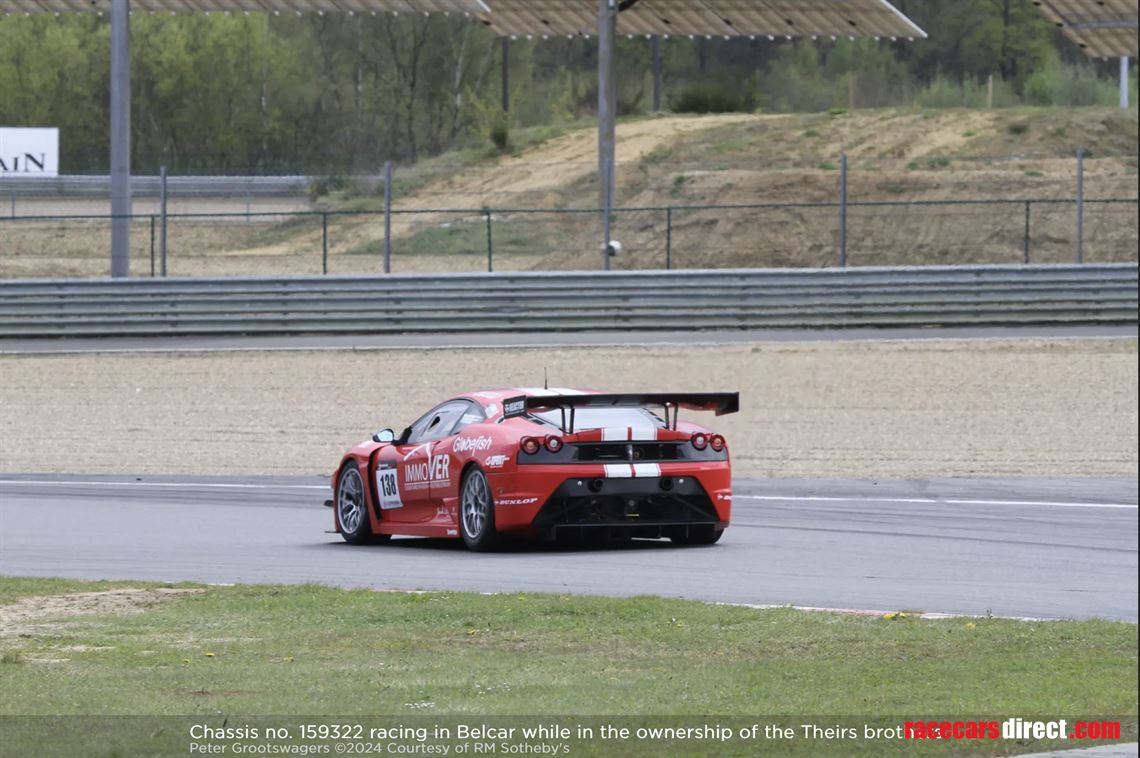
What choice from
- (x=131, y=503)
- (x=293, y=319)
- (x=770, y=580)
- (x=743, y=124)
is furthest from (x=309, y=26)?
(x=770, y=580)

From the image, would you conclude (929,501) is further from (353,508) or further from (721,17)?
(721,17)

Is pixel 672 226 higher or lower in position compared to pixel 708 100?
lower

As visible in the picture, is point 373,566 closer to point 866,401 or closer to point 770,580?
point 770,580

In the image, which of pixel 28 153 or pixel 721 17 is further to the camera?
pixel 721 17

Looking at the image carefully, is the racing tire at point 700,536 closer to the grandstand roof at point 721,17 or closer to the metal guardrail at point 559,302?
the metal guardrail at point 559,302

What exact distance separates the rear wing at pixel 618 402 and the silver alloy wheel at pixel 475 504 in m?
0.54

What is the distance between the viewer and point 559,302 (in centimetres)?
2880

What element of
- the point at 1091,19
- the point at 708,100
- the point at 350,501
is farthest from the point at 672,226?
the point at 350,501

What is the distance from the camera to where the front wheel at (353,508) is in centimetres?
1459

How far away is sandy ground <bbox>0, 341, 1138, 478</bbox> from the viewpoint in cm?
2019

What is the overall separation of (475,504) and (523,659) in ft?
16.2

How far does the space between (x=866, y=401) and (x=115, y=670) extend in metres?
16.2

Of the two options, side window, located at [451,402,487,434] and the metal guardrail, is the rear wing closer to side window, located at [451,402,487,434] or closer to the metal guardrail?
side window, located at [451,402,487,434]

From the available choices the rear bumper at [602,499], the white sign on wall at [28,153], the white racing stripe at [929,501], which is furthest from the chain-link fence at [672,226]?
the rear bumper at [602,499]
